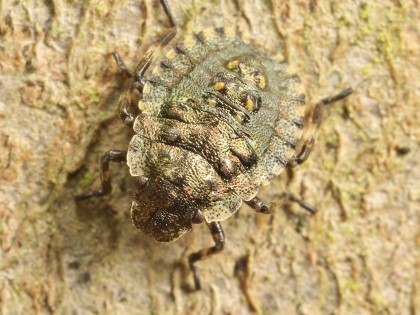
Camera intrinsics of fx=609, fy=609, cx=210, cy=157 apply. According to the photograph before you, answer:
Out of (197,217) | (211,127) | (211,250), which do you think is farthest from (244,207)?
(211,127)

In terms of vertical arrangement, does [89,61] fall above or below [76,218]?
above

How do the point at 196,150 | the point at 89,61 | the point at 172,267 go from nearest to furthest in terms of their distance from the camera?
1. the point at 196,150
2. the point at 89,61
3. the point at 172,267

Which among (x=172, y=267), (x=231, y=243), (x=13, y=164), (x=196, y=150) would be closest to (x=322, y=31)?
(x=196, y=150)

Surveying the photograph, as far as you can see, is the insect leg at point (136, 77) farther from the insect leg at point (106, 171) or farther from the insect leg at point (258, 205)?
the insect leg at point (258, 205)

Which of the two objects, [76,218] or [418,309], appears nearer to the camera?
[76,218]

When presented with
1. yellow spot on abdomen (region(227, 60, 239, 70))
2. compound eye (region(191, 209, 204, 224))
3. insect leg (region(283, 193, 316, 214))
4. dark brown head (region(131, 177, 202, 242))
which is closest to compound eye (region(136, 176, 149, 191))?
dark brown head (region(131, 177, 202, 242))

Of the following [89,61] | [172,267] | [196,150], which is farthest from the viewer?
[172,267]

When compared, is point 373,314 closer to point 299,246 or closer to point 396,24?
point 299,246
